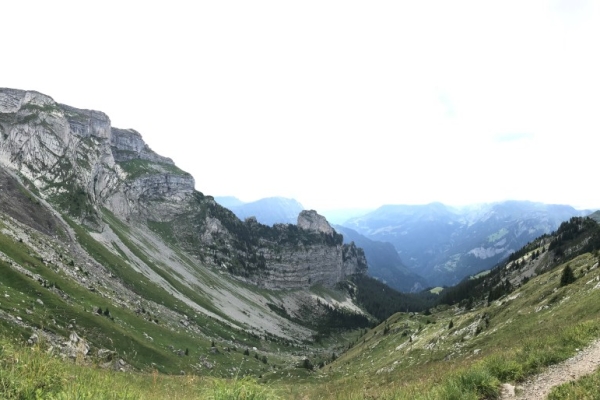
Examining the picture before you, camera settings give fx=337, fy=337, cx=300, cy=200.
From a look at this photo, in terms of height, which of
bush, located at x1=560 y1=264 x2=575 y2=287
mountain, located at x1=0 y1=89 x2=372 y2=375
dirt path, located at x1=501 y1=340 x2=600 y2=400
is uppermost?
dirt path, located at x1=501 y1=340 x2=600 y2=400

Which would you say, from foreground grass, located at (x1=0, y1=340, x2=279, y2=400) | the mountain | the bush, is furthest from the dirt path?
the bush

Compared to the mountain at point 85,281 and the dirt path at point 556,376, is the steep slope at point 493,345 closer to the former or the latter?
the dirt path at point 556,376

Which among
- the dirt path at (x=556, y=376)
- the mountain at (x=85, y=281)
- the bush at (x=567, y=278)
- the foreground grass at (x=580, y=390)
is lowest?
the mountain at (x=85, y=281)

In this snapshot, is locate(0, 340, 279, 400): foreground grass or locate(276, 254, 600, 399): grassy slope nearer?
locate(0, 340, 279, 400): foreground grass

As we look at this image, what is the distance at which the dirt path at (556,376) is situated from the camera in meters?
10.7

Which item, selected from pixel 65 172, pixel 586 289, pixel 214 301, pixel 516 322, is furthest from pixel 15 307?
pixel 65 172

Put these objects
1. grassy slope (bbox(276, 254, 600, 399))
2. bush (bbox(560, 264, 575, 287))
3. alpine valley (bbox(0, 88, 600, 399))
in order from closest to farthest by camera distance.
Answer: alpine valley (bbox(0, 88, 600, 399)) → grassy slope (bbox(276, 254, 600, 399)) → bush (bbox(560, 264, 575, 287))

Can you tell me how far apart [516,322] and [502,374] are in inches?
1383

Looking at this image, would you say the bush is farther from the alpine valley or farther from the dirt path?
the dirt path

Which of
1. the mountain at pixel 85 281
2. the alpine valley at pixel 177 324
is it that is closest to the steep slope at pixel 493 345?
the alpine valley at pixel 177 324

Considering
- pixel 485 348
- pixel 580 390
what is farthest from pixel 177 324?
pixel 580 390

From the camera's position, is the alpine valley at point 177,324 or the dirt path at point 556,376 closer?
the dirt path at point 556,376

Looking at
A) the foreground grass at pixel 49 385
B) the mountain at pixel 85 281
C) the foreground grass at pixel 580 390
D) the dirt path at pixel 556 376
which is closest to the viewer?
the foreground grass at pixel 49 385

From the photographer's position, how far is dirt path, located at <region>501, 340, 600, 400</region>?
10.7m
